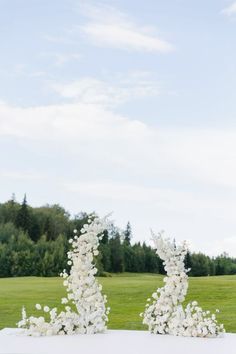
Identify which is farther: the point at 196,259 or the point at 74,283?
the point at 196,259

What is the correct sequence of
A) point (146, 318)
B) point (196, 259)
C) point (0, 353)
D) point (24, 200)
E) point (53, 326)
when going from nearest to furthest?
point (0, 353) → point (53, 326) → point (146, 318) → point (196, 259) → point (24, 200)

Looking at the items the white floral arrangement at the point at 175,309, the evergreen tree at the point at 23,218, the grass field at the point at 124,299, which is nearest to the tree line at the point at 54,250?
the evergreen tree at the point at 23,218

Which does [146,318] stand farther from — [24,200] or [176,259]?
[24,200]

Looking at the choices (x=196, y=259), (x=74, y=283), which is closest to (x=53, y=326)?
(x=74, y=283)

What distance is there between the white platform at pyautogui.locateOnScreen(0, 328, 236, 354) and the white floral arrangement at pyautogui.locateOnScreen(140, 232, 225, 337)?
0.17 m

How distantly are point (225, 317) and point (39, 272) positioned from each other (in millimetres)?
19040

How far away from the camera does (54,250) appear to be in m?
31.6

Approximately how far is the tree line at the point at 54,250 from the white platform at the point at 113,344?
2035cm

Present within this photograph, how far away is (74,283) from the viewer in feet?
17.8

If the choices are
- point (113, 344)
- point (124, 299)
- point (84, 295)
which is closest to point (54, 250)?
point (124, 299)

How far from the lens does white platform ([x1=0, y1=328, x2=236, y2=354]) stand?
13.2 ft

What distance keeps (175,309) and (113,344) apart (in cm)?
116

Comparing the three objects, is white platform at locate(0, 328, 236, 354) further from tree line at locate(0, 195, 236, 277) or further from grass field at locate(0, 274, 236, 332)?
tree line at locate(0, 195, 236, 277)

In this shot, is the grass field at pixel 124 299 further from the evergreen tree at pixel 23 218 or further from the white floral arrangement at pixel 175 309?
the evergreen tree at pixel 23 218
